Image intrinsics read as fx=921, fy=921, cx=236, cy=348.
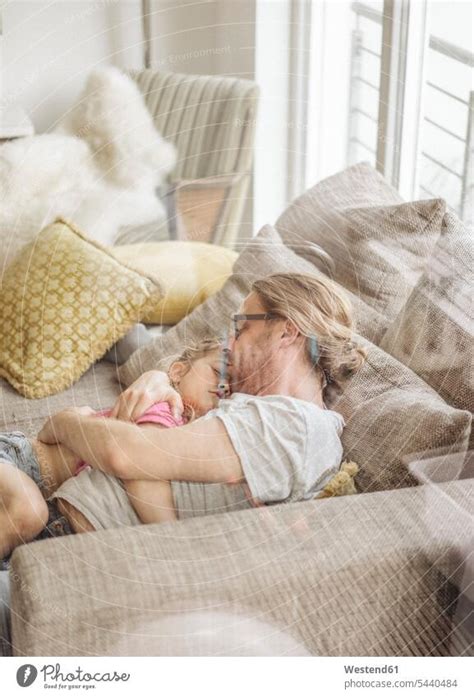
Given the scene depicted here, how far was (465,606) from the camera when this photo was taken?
2.87 feet

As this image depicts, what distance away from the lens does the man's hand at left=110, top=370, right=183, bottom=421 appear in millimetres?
840

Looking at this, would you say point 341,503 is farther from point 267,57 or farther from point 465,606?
point 267,57

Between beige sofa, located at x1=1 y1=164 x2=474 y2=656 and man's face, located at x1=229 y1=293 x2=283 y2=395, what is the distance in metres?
0.04

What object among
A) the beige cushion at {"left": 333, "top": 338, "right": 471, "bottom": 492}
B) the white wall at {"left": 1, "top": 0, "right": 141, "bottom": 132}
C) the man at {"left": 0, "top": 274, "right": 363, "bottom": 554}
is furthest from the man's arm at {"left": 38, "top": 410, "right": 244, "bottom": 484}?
the white wall at {"left": 1, "top": 0, "right": 141, "bottom": 132}

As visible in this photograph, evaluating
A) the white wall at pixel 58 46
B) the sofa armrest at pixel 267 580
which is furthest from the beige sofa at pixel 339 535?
the white wall at pixel 58 46

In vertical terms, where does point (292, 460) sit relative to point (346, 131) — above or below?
below

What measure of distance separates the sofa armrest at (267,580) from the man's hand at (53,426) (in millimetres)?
107

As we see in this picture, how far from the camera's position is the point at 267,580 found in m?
0.81

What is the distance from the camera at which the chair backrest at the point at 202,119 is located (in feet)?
3.18
